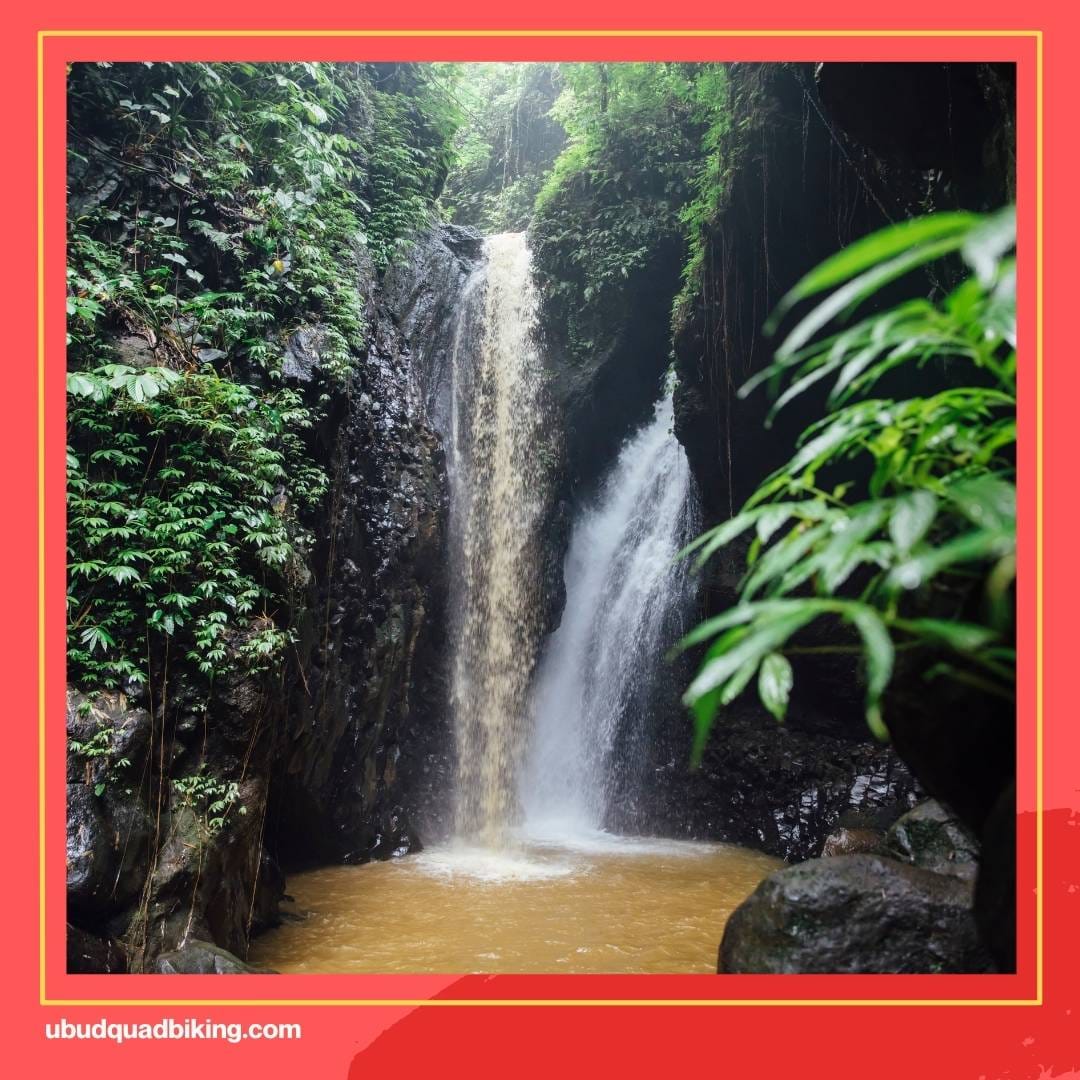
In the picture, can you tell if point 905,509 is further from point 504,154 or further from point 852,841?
point 504,154

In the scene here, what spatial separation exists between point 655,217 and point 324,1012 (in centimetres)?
910

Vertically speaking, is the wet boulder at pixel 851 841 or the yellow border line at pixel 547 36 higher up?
the yellow border line at pixel 547 36

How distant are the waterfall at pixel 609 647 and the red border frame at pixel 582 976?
6231 millimetres

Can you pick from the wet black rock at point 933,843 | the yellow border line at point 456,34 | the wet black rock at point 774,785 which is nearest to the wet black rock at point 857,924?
the wet black rock at point 933,843

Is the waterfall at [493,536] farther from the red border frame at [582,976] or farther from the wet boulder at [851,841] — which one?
the red border frame at [582,976]

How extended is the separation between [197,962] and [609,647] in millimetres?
6357

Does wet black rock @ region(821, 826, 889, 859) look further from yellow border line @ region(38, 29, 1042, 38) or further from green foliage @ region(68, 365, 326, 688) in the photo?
yellow border line @ region(38, 29, 1042, 38)

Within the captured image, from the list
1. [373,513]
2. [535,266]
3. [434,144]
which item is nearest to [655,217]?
[535,266]

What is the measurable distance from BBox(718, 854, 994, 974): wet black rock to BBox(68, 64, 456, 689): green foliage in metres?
3.02

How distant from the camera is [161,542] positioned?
4340 mm

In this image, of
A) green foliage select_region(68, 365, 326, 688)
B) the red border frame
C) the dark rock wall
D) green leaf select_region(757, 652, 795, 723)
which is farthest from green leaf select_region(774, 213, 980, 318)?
green foliage select_region(68, 365, 326, 688)

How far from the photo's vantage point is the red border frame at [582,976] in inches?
73.9

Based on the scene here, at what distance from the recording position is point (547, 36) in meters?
2.52

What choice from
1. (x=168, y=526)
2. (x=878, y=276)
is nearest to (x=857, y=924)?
(x=878, y=276)
